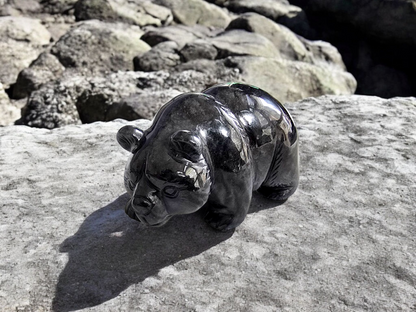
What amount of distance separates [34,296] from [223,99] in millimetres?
1200

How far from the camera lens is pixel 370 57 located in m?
9.73

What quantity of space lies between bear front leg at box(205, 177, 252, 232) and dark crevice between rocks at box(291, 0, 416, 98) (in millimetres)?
7137

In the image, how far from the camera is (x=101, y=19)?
25.5 feet

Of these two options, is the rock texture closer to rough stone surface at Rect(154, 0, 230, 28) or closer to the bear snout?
rough stone surface at Rect(154, 0, 230, 28)

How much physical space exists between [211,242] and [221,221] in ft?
0.36

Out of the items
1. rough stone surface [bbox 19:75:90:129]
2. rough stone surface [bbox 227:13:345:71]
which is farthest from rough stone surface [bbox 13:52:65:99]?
rough stone surface [bbox 227:13:345:71]

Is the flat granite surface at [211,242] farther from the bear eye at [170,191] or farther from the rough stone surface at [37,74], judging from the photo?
the rough stone surface at [37,74]

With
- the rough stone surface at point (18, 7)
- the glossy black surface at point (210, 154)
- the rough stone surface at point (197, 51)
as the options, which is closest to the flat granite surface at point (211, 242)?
the glossy black surface at point (210, 154)

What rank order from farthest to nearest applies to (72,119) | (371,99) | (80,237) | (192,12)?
(192,12)
(72,119)
(371,99)
(80,237)

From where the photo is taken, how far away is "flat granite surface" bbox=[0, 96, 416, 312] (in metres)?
2.14

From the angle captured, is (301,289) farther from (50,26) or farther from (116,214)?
(50,26)

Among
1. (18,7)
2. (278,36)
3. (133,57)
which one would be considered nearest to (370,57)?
(278,36)

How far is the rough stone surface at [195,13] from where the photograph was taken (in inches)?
348

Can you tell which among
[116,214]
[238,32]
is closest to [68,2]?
[238,32]
